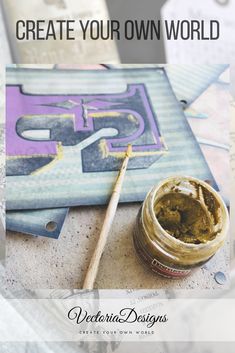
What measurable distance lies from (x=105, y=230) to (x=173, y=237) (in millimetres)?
57

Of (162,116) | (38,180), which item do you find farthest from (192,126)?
(38,180)

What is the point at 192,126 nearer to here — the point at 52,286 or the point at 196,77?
the point at 196,77

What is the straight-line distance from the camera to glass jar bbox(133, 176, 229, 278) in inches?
14.0

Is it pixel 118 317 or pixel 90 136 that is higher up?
pixel 90 136

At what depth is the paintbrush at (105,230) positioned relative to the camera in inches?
14.7

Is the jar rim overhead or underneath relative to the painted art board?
underneath

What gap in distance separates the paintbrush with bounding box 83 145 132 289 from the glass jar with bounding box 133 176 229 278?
0.07ft

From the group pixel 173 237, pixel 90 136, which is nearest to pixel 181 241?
pixel 173 237

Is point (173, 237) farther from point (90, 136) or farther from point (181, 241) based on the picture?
point (90, 136)

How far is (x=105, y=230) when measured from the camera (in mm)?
381

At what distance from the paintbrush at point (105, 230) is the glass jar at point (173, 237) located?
2 centimetres

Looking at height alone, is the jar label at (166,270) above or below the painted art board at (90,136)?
below

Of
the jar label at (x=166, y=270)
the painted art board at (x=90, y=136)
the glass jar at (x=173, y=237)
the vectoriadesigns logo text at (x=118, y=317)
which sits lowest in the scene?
the vectoriadesigns logo text at (x=118, y=317)

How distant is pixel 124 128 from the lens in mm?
398
